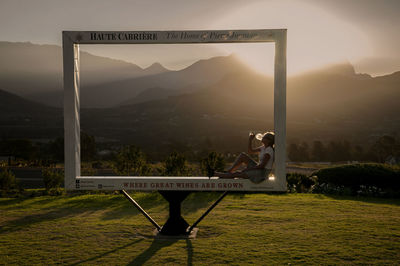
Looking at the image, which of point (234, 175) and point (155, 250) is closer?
point (155, 250)

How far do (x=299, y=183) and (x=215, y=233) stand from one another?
6842 millimetres

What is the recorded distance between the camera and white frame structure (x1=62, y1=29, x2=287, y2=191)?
18.6ft

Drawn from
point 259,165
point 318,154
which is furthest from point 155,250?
point 318,154

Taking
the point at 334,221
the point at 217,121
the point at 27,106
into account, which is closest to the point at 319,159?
the point at 217,121

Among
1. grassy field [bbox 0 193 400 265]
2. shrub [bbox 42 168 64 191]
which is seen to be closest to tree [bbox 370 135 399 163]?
grassy field [bbox 0 193 400 265]

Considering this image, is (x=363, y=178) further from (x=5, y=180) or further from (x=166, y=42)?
(x=5, y=180)

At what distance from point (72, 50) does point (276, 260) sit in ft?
15.5

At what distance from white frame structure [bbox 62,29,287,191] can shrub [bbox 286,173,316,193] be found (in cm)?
705

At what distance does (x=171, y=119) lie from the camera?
8456cm

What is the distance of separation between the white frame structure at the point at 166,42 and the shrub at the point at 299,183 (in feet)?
23.1

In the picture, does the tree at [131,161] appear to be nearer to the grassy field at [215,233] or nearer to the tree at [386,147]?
the grassy field at [215,233]

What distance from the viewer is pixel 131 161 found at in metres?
12.5

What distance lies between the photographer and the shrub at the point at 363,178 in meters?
12.0

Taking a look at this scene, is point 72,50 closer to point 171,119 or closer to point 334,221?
point 334,221
